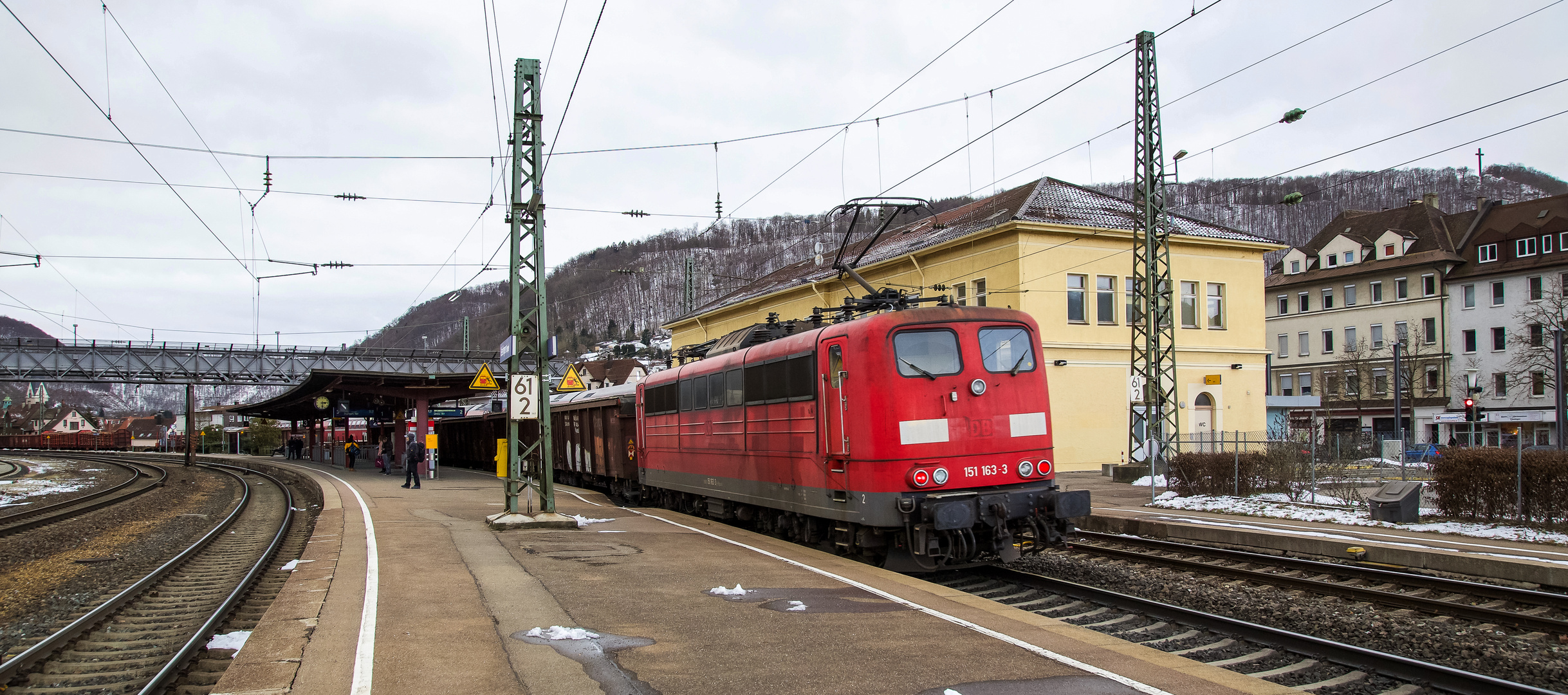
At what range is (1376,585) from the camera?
9.96m

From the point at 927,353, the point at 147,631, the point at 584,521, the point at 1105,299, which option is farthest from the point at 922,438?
the point at 1105,299

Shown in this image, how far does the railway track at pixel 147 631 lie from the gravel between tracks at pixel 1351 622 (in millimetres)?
8465

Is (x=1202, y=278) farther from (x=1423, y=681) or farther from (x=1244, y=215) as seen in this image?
(x=1244, y=215)

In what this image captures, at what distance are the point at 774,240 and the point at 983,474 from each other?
13090cm

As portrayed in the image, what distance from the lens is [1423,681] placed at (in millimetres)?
6332

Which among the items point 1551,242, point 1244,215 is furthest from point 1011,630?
point 1244,215

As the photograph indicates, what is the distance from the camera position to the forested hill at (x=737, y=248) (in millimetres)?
74250

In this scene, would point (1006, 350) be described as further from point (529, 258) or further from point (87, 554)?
point (87, 554)

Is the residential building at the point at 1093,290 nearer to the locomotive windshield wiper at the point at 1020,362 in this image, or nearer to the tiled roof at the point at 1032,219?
the tiled roof at the point at 1032,219

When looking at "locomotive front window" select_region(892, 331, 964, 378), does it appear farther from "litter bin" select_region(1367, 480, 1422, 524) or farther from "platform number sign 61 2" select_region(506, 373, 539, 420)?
"litter bin" select_region(1367, 480, 1422, 524)

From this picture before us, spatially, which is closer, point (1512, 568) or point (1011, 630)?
point (1011, 630)

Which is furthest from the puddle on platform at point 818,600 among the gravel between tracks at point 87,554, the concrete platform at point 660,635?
the gravel between tracks at point 87,554

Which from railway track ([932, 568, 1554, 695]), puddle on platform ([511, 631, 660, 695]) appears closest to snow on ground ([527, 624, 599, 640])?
puddle on platform ([511, 631, 660, 695])

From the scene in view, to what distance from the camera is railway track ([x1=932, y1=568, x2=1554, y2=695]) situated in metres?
6.29
